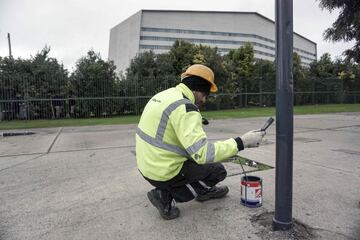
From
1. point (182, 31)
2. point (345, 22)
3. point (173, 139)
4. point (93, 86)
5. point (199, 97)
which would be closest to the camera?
point (173, 139)

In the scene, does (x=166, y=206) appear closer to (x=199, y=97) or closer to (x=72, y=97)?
(x=199, y=97)

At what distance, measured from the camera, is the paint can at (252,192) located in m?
3.69

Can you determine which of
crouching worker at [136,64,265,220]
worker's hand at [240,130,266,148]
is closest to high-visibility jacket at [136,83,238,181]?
crouching worker at [136,64,265,220]

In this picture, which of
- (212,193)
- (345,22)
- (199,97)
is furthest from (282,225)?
(345,22)

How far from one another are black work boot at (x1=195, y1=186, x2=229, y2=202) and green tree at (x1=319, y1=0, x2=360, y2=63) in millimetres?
12282

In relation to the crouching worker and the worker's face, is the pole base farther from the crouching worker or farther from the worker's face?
the worker's face

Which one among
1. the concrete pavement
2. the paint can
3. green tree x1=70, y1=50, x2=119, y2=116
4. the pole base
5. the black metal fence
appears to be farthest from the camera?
green tree x1=70, y1=50, x2=119, y2=116

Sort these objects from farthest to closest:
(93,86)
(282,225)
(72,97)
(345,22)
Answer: (93,86) < (72,97) < (345,22) < (282,225)

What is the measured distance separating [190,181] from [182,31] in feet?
203

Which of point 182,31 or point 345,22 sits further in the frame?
point 182,31

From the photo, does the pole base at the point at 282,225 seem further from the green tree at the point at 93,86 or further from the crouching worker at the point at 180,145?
the green tree at the point at 93,86

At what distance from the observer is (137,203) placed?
4098 mm

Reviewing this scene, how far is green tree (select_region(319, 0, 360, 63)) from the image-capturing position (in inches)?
553

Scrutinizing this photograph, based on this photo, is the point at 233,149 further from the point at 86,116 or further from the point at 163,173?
the point at 86,116
